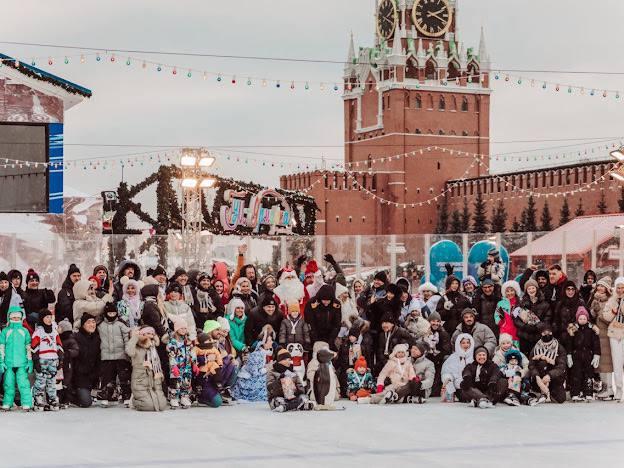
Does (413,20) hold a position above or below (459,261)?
above

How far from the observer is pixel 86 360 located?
11945 mm

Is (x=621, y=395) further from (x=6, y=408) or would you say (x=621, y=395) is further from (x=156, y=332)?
(x=6, y=408)

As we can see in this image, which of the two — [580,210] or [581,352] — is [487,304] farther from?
[580,210]

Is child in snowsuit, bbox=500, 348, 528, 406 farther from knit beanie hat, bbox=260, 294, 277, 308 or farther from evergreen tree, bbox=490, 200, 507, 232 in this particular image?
evergreen tree, bbox=490, 200, 507, 232

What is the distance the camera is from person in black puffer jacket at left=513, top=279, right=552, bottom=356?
12.7m

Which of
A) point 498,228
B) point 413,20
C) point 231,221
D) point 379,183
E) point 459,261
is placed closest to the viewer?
point 459,261

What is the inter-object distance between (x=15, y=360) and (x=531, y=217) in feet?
218

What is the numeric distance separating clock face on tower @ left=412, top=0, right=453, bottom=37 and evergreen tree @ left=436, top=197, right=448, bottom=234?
17787 mm

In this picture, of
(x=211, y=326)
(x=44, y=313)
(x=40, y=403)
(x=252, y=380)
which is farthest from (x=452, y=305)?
(x=40, y=403)

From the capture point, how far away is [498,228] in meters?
78.8

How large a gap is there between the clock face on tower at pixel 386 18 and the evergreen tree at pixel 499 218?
84.2ft

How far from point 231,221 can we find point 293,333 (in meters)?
24.2

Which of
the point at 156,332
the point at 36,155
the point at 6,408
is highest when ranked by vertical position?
the point at 36,155

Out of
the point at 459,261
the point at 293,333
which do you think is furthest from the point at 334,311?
the point at 459,261
